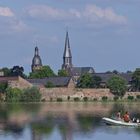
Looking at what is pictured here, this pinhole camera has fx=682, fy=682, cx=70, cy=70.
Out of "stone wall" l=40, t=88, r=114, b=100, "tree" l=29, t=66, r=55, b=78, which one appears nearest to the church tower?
"tree" l=29, t=66, r=55, b=78

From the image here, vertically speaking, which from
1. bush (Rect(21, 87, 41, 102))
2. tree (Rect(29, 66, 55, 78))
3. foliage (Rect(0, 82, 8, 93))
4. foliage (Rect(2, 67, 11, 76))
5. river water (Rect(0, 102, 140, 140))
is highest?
foliage (Rect(2, 67, 11, 76))

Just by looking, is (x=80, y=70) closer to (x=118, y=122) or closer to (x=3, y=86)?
(x=3, y=86)

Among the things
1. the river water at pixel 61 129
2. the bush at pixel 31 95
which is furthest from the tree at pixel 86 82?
the river water at pixel 61 129

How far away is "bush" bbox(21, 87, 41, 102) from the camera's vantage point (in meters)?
110

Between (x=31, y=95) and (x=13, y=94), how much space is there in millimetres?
3055

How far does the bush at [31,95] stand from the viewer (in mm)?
110019

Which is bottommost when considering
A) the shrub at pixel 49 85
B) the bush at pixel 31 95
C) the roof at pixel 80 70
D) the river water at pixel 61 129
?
the river water at pixel 61 129

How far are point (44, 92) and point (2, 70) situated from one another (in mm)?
47039

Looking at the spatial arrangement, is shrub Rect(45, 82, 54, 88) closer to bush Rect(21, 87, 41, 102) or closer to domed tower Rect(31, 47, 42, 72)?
bush Rect(21, 87, 41, 102)

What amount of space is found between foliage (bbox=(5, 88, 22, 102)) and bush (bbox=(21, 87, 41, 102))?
2.83ft

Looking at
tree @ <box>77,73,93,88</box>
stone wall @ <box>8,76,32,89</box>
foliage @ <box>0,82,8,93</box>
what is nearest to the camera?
foliage @ <box>0,82,8,93</box>

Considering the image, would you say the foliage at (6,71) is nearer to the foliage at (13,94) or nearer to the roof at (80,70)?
the roof at (80,70)

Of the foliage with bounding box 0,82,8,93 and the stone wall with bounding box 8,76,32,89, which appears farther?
the stone wall with bounding box 8,76,32,89

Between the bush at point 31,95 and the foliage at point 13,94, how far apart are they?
0.86 meters
